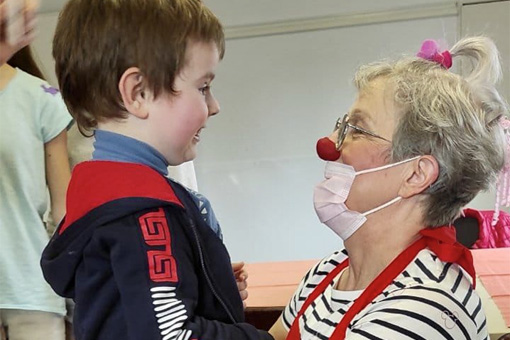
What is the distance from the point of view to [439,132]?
938mm

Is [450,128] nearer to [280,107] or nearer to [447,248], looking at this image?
[447,248]

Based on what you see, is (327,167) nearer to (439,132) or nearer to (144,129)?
(439,132)

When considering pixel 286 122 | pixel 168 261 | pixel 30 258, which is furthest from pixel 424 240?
pixel 286 122

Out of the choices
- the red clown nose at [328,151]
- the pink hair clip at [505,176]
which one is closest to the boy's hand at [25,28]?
the red clown nose at [328,151]

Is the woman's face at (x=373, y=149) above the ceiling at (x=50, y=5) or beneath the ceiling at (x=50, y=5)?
beneath

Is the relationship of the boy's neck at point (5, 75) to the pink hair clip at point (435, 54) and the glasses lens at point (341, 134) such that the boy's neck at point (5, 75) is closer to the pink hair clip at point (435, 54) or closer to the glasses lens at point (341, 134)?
the glasses lens at point (341, 134)

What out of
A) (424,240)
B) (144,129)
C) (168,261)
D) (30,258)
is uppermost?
(144,129)

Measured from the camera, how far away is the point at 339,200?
1040 millimetres

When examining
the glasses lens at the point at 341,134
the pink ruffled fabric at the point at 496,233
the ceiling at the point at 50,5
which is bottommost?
the pink ruffled fabric at the point at 496,233

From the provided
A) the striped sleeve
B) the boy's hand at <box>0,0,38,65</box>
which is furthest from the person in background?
the striped sleeve

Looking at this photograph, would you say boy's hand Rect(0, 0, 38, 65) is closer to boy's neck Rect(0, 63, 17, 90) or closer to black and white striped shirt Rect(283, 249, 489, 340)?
boy's neck Rect(0, 63, 17, 90)

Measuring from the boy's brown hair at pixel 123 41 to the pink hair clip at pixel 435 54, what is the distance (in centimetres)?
42

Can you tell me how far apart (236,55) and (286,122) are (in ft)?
1.59

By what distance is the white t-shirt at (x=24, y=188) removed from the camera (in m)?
1.31
